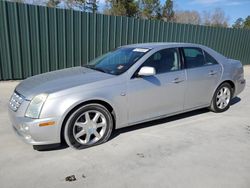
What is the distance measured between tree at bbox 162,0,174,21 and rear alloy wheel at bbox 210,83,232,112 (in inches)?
1095

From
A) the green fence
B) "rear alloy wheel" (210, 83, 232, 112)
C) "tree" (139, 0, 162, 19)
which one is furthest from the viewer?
"tree" (139, 0, 162, 19)

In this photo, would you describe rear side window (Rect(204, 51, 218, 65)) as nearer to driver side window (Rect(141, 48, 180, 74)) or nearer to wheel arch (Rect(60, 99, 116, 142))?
driver side window (Rect(141, 48, 180, 74))

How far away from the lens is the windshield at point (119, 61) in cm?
383

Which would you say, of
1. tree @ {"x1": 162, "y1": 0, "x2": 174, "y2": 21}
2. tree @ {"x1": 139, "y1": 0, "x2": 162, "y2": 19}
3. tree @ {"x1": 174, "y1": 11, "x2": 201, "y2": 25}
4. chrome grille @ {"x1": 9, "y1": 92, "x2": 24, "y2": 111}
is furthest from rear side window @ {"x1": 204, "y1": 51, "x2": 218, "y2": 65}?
tree @ {"x1": 174, "y1": 11, "x2": 201, "y2": 25}

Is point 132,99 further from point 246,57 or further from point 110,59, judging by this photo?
point 246,57

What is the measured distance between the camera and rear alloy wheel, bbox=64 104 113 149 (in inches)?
129

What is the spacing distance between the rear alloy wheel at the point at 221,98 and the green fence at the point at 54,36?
476 cm

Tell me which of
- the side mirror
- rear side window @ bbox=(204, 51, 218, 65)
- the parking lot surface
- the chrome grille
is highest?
rear side window @ bbox=(204, 51, 218, 65)

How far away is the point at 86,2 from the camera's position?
26078 mm

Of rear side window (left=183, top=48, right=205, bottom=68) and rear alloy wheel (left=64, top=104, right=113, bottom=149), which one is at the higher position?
rear side window (left=183, top=48, right=205, bottom=68)

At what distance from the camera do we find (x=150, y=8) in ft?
93.5

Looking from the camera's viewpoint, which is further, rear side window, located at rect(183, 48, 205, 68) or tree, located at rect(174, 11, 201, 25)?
tree, located at rect(174, 11, 201, 25)

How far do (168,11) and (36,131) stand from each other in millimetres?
31537

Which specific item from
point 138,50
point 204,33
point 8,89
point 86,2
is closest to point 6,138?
point 138,50
